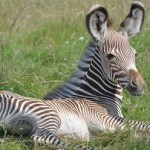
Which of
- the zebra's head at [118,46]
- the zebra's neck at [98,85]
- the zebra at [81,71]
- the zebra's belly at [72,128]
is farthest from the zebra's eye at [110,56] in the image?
the zebra's belly at [72,128]

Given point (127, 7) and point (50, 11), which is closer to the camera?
point (127, 7)

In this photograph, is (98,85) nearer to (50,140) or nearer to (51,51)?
(50,140)

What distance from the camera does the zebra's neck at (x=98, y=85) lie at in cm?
746

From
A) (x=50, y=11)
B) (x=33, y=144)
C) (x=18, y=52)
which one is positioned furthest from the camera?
(x=50, y=11)

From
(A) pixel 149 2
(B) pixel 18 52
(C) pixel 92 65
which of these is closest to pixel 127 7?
(A) pixel 149 2

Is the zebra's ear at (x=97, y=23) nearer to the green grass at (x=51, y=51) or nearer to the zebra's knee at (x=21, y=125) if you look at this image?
the green grass at (x=51, y=51)

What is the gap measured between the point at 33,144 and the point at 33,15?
686cm

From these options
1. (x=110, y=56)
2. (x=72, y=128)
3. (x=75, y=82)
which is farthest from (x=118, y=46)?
(x=72, y=128)

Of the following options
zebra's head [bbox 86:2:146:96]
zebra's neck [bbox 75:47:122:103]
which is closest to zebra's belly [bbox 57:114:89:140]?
zebra's head [bbox 86:2:146:96]

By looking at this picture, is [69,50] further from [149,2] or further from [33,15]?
[33,15]

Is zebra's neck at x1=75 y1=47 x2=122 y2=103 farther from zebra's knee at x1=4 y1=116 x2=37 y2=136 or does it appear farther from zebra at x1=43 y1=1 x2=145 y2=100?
zebra's knee at x1=4 y1=116 x2=37 y2=136

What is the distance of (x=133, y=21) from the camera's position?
771 centimetres

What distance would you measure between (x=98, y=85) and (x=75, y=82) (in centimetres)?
26

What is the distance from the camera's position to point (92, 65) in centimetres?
750
